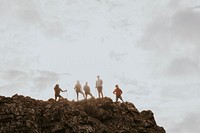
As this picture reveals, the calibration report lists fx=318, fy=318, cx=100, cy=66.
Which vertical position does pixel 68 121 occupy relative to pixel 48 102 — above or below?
below

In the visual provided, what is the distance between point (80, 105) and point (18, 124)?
866 cm

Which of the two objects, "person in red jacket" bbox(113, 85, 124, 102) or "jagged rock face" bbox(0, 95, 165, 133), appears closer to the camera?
"jagged rock face" bbox(0, 95, 165, 133)

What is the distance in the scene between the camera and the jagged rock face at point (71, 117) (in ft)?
116

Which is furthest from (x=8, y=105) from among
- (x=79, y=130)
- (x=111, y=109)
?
(x=111, y=109)

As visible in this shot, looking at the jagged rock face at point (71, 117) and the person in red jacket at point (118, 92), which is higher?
the person in red jacket at point (118, 92)

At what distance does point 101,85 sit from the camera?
1745 inches

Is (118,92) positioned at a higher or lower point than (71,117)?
higher

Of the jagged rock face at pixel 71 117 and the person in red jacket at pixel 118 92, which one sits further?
the person in red jacket at pixel 118 92

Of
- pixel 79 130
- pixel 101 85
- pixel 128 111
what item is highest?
pixel 101 85

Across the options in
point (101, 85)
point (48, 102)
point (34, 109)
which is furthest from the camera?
point (101, 85)

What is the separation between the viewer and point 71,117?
36844 mm

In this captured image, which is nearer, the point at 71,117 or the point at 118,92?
the point at 71,117

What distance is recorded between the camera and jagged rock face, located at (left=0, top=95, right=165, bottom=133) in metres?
35.4

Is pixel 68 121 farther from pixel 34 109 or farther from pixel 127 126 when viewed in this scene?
pixel 127 126
